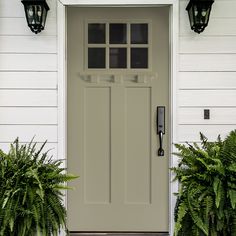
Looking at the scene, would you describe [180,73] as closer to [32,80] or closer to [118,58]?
[118,58]

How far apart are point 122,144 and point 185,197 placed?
2.70 ft

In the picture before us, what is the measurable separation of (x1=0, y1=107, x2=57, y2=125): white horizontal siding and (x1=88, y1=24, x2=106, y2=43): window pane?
69 cm

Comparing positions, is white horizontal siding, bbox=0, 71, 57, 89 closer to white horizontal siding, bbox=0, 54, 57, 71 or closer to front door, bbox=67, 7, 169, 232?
white horizontal siding, bbox=0, 54, 57, 71

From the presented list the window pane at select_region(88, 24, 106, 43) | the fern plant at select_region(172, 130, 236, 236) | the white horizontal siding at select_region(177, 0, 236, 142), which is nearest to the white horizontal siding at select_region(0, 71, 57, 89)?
the window pane at select_region(88, 24, 106, 43)

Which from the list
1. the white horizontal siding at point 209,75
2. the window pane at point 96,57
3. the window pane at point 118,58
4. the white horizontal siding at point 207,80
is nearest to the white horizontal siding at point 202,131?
the white horizontal siding at point 209,75

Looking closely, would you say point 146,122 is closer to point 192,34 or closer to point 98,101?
point 98,101

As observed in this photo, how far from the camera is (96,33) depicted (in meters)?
3.33

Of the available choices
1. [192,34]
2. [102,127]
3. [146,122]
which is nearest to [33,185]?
[102,127]

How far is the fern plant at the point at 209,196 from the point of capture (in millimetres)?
2623

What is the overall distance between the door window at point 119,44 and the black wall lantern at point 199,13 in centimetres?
41

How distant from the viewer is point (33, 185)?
266cm

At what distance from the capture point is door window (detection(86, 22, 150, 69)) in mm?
3328

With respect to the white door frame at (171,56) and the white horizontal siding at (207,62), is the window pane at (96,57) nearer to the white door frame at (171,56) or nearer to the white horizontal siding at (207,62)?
the white door frame at (171,56)

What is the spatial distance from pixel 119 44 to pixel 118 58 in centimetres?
12
